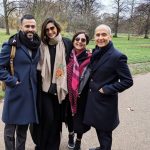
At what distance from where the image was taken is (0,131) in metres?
5.44

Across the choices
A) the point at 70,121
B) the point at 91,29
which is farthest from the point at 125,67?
the point at 91,29

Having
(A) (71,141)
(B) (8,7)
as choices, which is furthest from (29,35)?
(B) (8,7)

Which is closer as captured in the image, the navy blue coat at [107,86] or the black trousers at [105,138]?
the navy blue coat at [107,86]

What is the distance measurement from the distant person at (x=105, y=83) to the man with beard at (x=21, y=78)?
736 mm

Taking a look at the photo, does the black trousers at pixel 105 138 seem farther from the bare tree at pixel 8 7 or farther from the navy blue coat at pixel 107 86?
the bare tree at pixel 8 7

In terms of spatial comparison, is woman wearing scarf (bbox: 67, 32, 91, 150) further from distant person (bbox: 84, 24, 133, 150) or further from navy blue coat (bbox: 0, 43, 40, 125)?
navy blue coat (bbox: 0, 43, 40, 125)

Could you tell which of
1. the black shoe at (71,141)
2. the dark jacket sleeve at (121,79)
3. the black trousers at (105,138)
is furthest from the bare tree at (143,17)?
the dark jacket sleeve at (121,79)

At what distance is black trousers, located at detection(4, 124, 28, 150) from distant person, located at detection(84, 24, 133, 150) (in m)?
0.87

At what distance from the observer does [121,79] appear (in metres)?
3.99

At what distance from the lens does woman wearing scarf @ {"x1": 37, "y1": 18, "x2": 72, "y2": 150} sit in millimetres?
4148

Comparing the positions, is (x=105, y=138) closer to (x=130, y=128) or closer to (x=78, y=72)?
(x=78, y=72)

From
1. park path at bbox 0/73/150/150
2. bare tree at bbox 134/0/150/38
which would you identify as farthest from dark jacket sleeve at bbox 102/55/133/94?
bare tree at bbox 134/0/150/38

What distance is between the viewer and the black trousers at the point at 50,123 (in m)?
4.29

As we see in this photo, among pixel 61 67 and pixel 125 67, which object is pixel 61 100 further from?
pixel 125 67
